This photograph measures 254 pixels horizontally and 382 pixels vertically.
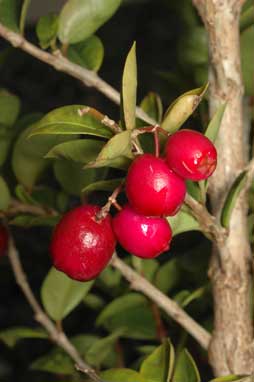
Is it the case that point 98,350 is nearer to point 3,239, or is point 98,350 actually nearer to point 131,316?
point 131,316

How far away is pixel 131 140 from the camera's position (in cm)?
53

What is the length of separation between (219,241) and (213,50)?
17 centimetres

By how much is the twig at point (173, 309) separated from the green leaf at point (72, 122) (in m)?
0.22

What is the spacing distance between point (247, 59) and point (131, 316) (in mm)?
331

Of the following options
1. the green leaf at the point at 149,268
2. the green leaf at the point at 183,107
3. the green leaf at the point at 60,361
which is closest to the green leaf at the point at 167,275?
the green leaf at the point at 149,268

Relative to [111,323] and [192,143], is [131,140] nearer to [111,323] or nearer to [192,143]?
[192,143]

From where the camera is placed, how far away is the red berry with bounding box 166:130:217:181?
51 centimetres

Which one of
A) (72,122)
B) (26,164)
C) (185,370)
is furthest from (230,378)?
(26,164)

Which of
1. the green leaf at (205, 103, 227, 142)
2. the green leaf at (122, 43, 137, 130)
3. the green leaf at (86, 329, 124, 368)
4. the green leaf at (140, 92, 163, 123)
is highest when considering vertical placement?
the green leaf at (122, 43, 137, 130)

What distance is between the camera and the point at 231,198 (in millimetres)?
620

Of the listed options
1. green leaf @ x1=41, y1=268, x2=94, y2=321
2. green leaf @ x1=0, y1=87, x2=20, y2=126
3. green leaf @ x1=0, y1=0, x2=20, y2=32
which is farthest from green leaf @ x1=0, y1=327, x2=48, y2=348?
green leaf @ x1=0, y1=0, x2=20, y2=32

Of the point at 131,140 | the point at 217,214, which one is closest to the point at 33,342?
the point at 217,214

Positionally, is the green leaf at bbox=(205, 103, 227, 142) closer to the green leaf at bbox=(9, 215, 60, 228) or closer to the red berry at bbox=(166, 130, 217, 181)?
the red berry at bbox=(166, 130, 217, 181)

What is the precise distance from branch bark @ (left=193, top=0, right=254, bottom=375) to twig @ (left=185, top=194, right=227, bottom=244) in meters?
0.02
